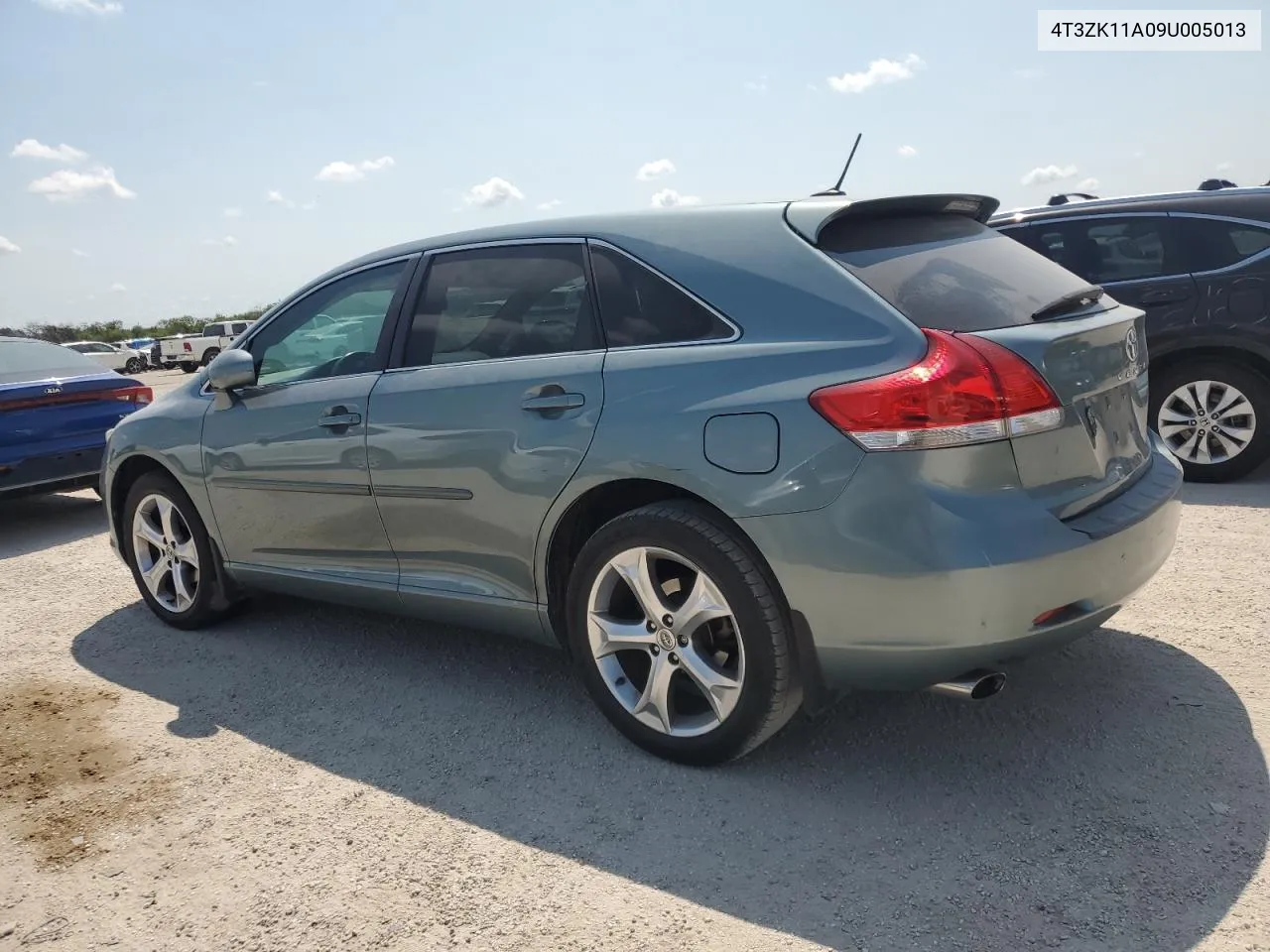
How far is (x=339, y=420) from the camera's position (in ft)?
12.5

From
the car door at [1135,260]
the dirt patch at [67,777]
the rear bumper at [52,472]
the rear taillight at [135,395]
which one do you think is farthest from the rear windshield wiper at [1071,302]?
the rear taillight at [135,395]

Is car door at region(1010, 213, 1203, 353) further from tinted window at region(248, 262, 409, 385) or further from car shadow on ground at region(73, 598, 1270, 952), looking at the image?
tinted window at region(248, 262, 409, 385)

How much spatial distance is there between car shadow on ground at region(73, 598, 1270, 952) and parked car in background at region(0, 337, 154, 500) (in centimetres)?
370

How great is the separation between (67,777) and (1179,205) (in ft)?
21.8

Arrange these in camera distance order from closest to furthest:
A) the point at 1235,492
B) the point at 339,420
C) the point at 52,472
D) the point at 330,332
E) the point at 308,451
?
1. the point at 339,420
2. the point at 308,451
3. the point at 330,332
4. the point at 1235,492
5. the point at 52,472

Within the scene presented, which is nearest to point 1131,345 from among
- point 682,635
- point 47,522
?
point 682,635

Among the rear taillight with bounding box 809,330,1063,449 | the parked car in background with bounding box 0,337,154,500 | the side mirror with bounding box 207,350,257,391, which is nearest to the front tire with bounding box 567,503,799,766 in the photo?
the rear taillight with bounding box 809,330,1063,449

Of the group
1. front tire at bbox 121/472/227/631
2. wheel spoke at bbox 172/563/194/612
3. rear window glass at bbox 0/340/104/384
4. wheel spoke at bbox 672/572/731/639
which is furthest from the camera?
rear window glass at bbox 0/340/104/384

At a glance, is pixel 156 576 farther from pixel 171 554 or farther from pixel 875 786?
pixel 875 786

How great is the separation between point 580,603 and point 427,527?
29.3 inches

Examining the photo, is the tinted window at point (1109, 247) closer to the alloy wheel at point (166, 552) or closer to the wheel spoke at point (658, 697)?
the wheel spoke at point (658, 697)

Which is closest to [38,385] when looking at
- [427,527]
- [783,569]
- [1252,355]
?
[427,527]

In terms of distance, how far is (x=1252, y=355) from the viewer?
6.10 m

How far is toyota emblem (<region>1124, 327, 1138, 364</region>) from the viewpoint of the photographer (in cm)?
311
